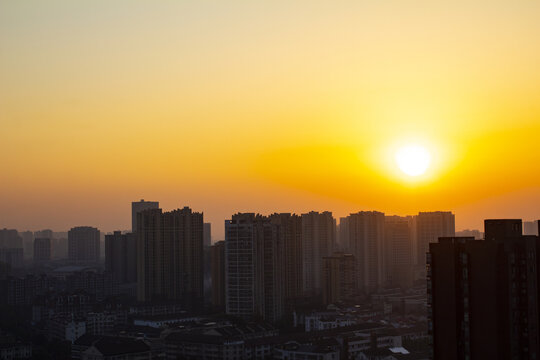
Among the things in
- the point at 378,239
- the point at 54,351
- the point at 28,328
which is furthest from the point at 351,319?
the point at 378,239

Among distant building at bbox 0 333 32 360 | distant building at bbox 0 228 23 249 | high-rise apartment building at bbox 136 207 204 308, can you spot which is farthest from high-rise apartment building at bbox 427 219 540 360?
distant building at bbox 0 228 23 249

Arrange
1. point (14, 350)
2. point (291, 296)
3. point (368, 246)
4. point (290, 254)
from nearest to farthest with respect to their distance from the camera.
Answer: point (14, 350), point (291, 296), point (290, 254), point (368, 246)

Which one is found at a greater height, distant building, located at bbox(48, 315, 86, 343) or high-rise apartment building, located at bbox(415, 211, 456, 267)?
high-rise apartment building, located at bbox(415, 211, 456, 267)

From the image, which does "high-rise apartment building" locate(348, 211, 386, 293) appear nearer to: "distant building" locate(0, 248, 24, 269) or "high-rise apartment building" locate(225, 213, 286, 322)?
"high-rise apartment building" locate(225, 213, 286, 322)

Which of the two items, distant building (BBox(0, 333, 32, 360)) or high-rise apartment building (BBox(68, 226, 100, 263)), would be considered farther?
high-rise apartment building (BBox(68, 226, 100, 263))

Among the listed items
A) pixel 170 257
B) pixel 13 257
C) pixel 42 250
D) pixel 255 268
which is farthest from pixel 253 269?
pixel 42 250

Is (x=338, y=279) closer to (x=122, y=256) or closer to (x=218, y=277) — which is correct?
(x=218, y=277)

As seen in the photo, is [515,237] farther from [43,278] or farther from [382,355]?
[43,278]
